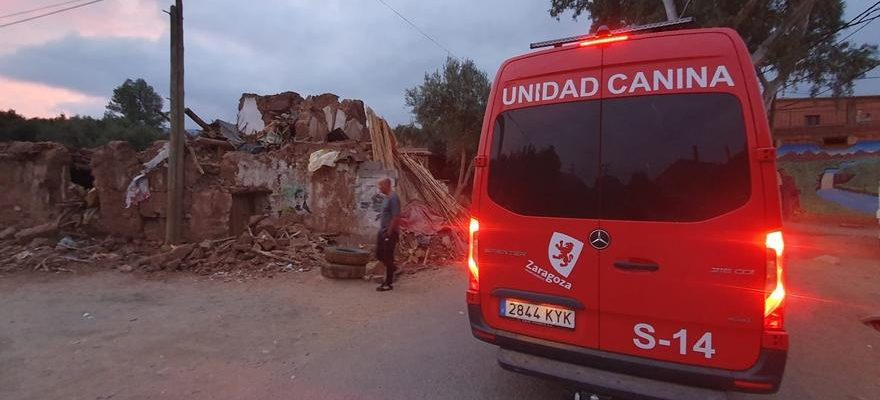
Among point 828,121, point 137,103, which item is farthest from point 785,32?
point 137,103

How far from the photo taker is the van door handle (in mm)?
2760

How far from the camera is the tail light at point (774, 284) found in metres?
2.48

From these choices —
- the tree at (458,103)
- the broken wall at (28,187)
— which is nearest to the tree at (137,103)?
the tree at (458,103)

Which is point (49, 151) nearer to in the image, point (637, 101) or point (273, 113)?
point (273, 113)

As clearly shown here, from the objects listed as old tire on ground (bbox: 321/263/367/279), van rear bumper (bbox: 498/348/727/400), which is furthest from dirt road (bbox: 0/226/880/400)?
van rear bumper (bbox: 498/348/727/400)

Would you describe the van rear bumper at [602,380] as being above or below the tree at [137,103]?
below

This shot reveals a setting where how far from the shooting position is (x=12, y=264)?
8688mm

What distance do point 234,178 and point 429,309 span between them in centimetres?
667

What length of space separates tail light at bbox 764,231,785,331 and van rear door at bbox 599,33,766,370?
0.13 feet

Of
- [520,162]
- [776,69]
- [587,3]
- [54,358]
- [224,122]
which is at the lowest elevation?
[54,358]

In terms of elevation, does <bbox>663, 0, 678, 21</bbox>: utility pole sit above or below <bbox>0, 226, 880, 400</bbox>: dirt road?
above

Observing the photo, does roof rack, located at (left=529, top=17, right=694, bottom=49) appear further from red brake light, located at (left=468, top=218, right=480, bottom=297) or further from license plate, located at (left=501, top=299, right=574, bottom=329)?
license plate, located at (left=501, top=299, right=574, bottom=329)

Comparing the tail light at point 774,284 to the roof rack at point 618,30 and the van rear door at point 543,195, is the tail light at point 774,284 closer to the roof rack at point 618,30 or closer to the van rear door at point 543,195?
the van rear door at point 543,195

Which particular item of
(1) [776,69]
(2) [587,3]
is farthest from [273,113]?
(1) [776,69]
